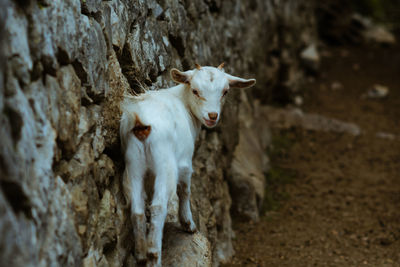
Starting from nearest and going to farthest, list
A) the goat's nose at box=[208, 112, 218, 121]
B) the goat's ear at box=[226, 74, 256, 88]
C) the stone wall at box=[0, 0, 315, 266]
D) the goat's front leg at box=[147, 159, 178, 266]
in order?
the stone wall at box=[0, 0, 315, 266] < the goat's front leg at box=[147, 159, 178, 266] < the goat's nose at box=[208, 112, 218, 121] < the goat's ear at box=[226, 74, 256, 88]

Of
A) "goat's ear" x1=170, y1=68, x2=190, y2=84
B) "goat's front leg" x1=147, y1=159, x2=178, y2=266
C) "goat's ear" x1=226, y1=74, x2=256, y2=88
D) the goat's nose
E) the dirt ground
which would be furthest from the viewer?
the dirt ground

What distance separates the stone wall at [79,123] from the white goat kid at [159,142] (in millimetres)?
169

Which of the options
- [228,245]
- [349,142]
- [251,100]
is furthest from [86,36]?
[349,142]

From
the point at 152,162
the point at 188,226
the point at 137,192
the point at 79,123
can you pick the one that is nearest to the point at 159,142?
the point at 152,162

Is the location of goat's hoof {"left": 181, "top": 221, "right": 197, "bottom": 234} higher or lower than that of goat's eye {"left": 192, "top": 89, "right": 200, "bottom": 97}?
lower

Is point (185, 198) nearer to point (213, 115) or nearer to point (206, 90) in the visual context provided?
point (213, 115)

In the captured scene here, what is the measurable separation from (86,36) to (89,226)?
1219 millimetres

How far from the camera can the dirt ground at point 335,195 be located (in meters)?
6.13

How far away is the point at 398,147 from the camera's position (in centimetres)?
1005

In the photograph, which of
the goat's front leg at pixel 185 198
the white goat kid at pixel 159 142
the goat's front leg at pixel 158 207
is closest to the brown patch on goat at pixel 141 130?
the white goat kid at pixel 159 142

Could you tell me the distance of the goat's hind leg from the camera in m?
3.26

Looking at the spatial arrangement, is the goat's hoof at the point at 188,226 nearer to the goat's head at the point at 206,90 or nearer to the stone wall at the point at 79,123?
the stone wall at the point at 79,123

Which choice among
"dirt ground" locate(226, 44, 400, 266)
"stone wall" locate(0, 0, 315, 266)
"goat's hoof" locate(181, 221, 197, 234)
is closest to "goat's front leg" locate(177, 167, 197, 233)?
"goat's hoof" locate(181, 221, 197, 234)

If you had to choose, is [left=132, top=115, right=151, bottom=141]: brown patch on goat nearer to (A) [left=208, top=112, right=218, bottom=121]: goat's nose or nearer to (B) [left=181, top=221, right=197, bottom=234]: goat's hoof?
(A) [left=208, top=112, right=218, bottom=121]: goat's nose
